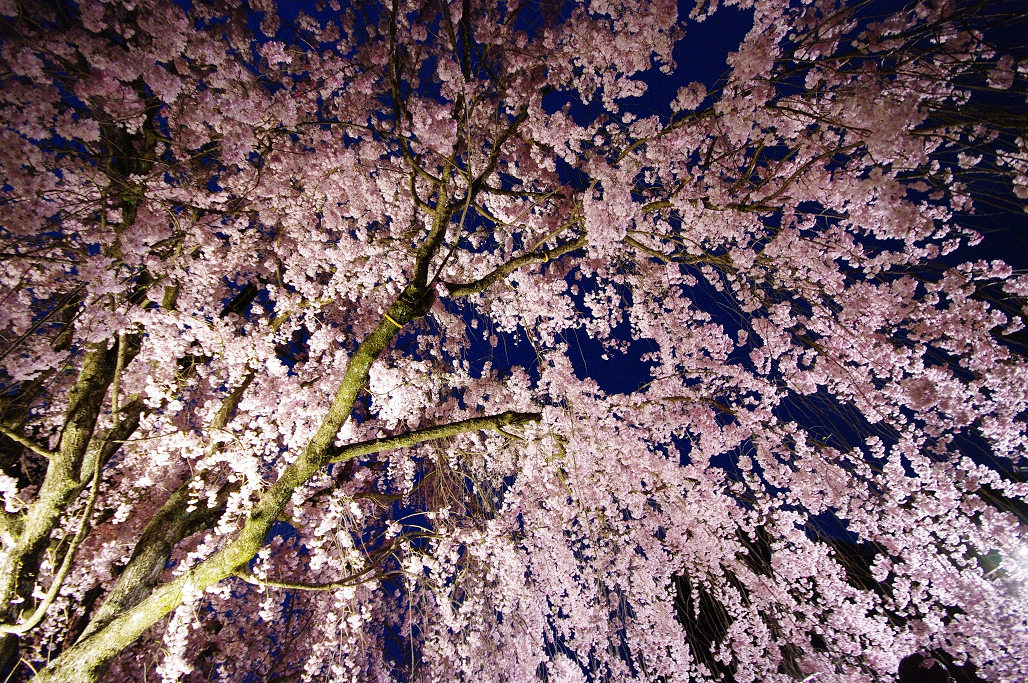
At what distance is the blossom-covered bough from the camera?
135 inches

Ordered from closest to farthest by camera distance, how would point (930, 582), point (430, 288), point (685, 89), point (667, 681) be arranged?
1. point (685, 89)
2. point (430, 288)
3. point (930, 582)
4. point (667, 681)

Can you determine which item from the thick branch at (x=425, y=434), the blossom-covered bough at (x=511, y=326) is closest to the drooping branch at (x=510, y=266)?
the blossom-covered bough at (x=511, y=326)

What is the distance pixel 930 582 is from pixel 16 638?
1142 cm

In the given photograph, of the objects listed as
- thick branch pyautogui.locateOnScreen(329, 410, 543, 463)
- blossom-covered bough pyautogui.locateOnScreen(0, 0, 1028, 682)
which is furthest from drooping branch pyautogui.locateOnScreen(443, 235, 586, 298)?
thick branch pyautogui.locateOnScreen(329, 410, 543, 463)

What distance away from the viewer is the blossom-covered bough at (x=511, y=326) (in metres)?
3.44

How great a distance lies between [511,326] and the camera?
255 inches

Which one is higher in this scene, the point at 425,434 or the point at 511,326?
the point at 511,326

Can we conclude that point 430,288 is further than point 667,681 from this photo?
No

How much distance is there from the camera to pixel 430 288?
4.46 metres

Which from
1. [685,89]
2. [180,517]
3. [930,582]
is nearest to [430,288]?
[685,89]

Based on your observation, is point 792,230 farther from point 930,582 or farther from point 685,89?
point 930,582

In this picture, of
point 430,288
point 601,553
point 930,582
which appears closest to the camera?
point 430,288

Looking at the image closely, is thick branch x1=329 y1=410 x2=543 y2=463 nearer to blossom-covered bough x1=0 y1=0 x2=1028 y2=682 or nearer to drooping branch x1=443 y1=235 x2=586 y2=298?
blossom-covered bough x1=0 y1=0 x2=1028 y2=682

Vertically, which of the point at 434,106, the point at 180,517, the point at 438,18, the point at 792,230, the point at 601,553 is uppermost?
the point at 438,18
